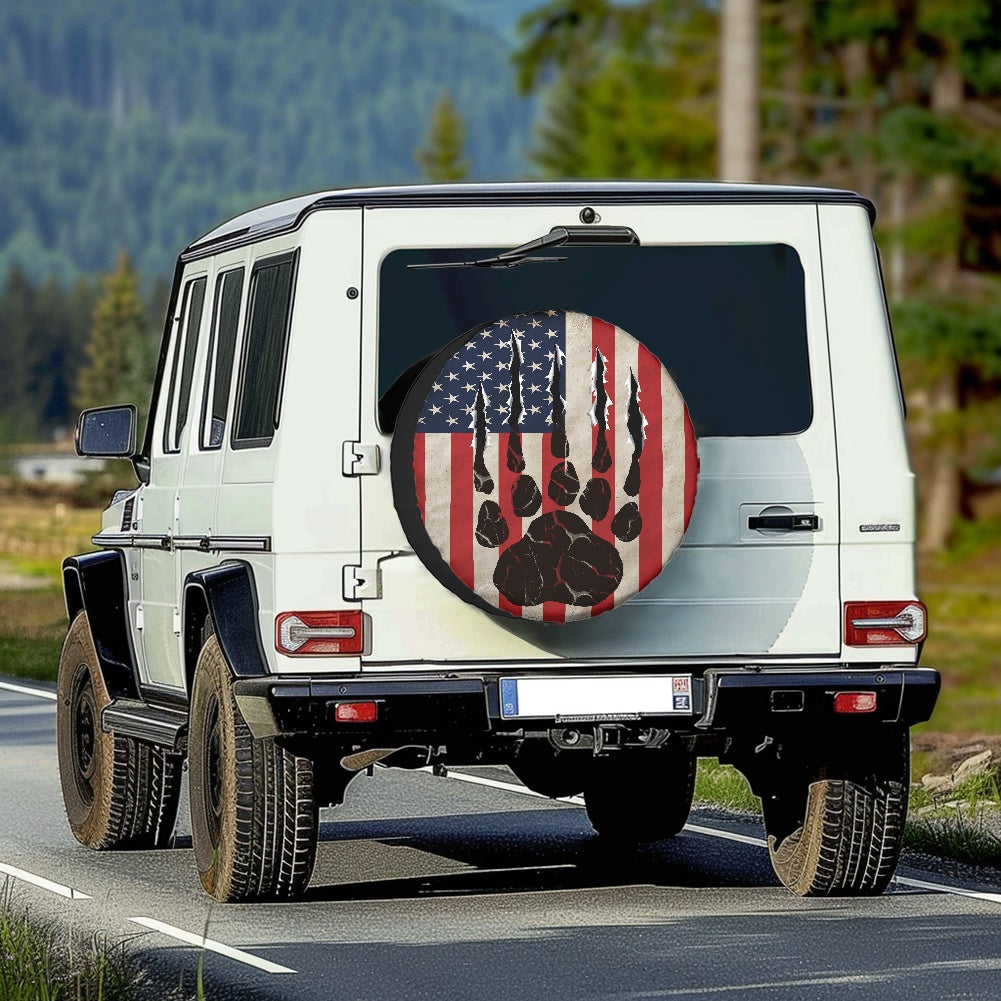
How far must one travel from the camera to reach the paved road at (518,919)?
7344 mm

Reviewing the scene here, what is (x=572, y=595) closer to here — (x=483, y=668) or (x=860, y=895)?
(x=483, y=668)

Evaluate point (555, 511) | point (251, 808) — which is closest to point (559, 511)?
point (555, 511)

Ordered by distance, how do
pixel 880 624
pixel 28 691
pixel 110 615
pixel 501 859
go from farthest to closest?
pixel 28 691 < pixel 110 615 < pixel 501 859 < pixel 880 624

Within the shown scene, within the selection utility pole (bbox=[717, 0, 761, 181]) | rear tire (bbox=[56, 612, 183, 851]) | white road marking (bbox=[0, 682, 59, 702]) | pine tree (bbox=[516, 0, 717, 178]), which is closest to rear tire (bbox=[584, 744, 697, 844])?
rear tire (bbox=[56, 612, 183, 851])

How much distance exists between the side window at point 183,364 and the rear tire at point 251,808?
1.40 m

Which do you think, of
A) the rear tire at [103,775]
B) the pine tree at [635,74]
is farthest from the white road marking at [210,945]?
the pine tree at [635,74]

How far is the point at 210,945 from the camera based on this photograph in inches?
313

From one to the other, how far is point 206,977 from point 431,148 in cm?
14102

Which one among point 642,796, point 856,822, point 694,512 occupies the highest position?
point 694,512

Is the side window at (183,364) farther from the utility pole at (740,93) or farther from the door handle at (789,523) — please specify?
the utility pole at (740,93)

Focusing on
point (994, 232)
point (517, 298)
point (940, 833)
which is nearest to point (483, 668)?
point (517, 298)

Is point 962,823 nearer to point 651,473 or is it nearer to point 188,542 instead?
point 651,473

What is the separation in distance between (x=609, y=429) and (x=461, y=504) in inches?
20.9

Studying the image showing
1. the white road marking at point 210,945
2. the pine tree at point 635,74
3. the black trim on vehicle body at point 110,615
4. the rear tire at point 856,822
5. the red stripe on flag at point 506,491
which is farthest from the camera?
the pine tree at point 635,74
